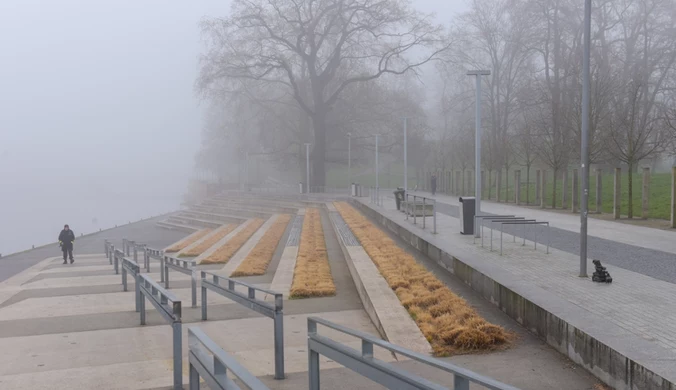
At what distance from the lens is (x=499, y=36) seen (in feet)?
146

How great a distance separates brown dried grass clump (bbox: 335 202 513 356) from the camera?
22.8 feet

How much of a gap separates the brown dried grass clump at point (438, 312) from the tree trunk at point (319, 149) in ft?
121

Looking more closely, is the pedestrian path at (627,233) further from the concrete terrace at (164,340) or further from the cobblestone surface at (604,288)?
the concrete terrace at (164,340)

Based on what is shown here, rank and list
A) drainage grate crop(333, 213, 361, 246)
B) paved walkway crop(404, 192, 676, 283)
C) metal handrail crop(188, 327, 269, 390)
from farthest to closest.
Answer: drainage grate crop(333, 213, 361, 246) → paved walkway crop(404, 192, 676, 283) → metal handrail crop(188, 327, 269, 390)

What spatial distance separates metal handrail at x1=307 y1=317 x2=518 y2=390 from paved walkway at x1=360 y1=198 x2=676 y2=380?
9.12 feet

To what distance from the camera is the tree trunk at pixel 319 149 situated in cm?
4962

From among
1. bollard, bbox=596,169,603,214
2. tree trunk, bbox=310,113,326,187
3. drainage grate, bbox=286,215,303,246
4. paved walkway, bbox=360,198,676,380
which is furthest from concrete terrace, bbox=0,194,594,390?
tree trunk, bbox=310,113,326,187

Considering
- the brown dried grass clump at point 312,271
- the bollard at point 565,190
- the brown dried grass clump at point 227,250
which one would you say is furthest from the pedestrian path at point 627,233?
the brown dried grass clump at point 227,250

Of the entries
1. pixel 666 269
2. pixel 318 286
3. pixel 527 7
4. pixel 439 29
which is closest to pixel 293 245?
pixel 318 286

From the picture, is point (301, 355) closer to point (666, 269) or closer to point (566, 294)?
point (566, 294)

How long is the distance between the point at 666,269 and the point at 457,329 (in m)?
6.04

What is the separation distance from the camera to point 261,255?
17.3m

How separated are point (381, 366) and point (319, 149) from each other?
47.4m

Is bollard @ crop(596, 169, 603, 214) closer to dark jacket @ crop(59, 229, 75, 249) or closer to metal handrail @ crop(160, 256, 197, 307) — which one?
metal handrail @ crop(160, 256, 197, 307)
